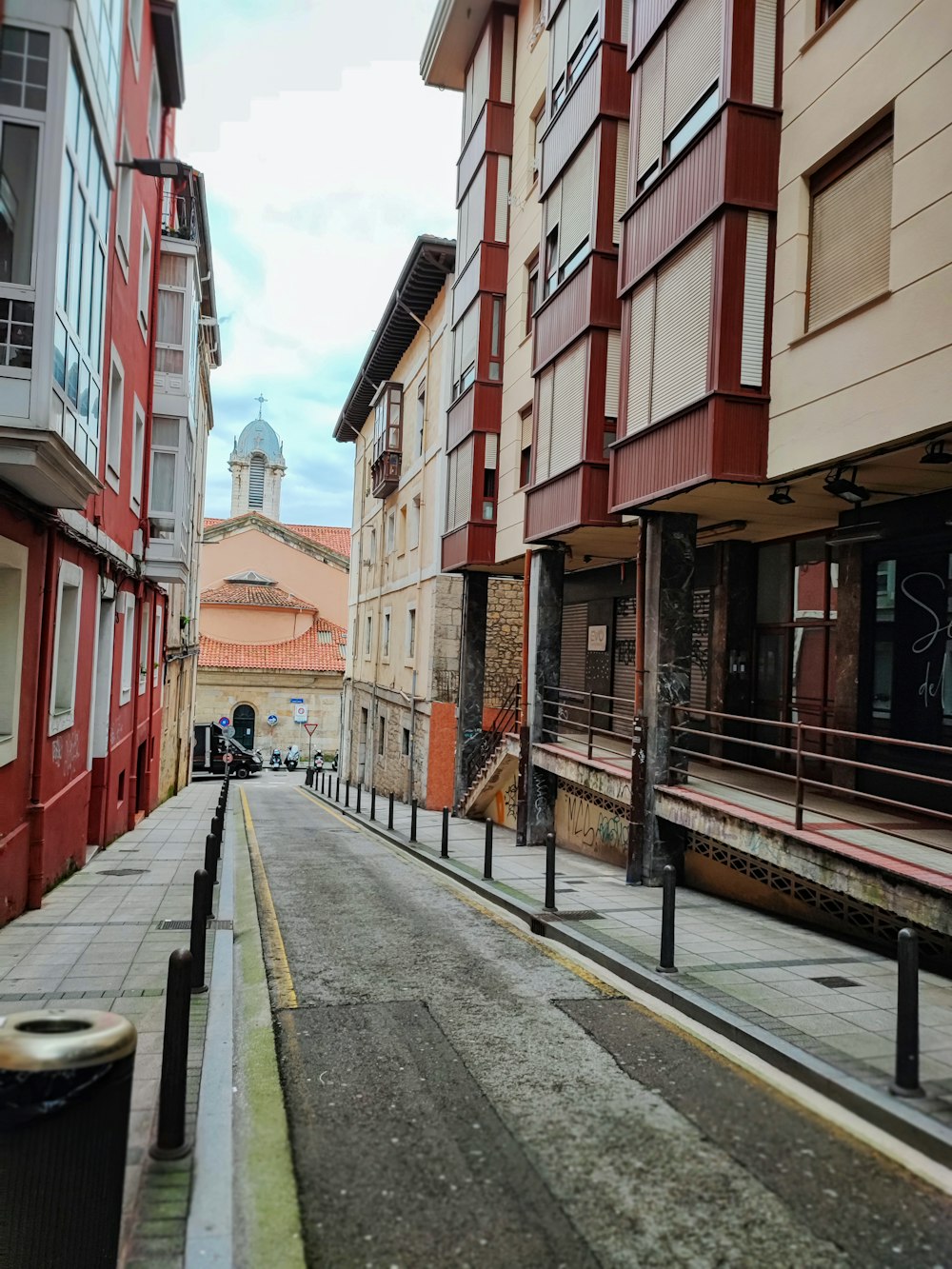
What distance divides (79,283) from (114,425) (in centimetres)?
591

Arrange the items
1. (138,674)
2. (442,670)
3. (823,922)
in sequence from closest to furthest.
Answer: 1. (823,922)
2. (138,674)
3. (442,670)

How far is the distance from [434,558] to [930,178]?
16.9 m

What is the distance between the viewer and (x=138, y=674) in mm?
18359

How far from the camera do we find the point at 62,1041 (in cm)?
309

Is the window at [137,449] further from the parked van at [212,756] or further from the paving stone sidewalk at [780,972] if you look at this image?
the parked van at [212,756]

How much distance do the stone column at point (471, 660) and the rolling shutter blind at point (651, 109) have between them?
10425mm

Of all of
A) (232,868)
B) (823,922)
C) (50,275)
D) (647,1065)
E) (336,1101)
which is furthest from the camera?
(232,868)

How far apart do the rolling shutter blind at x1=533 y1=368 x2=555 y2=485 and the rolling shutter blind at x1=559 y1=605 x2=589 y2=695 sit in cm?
446

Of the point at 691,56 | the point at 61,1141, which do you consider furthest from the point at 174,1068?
the point at 691,56

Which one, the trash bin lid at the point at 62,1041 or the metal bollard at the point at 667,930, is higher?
the trash bin lid at the point at 62,1041

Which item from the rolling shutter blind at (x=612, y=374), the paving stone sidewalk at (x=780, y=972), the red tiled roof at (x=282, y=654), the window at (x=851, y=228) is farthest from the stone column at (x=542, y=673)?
the red tiled roof at (x=282, y=654)

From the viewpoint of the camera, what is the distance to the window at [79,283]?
8.03 metres

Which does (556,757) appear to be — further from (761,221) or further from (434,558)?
(434,558)

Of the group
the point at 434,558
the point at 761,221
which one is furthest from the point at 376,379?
the point at 761,221
